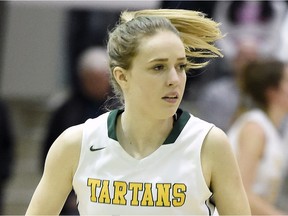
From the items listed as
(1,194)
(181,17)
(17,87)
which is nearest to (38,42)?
(17,87)

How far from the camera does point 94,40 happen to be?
8.18m

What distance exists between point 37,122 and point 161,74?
5458 mm

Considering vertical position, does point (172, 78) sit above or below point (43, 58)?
above

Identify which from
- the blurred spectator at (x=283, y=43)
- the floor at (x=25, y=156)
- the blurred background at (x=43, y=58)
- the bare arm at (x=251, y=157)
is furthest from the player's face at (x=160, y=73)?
the floor at (x=25, y=156)

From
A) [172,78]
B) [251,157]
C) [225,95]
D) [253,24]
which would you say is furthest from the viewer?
[253,24]

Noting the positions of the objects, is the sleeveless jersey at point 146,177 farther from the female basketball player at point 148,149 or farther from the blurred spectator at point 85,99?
the blurred spectator at point 85,99

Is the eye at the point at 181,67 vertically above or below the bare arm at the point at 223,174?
above

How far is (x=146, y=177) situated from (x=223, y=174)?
11.5 inches

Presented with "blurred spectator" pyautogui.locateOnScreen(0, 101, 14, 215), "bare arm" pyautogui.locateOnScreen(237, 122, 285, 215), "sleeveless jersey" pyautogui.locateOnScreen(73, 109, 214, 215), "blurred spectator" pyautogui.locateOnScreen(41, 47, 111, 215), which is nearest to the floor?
"blurred spectator" pyautogui.locateOnScreen(0, 101, 14, 215)

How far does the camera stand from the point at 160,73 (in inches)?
148

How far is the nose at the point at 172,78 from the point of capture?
3.73 meters

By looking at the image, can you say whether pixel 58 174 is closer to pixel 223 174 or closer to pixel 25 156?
pixel 223 174

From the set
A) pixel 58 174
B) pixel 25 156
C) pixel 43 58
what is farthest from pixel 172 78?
pixel 43 58

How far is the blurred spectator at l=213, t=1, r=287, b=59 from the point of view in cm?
755
